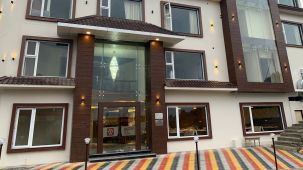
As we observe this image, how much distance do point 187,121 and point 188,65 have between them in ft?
11.2

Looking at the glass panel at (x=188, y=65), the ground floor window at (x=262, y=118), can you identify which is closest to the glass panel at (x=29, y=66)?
the glass panel at (x=188, y=65)

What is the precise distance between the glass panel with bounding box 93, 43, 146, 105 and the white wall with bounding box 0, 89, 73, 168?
160 cm

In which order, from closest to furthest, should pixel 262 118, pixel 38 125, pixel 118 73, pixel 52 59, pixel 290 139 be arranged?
pixel 38 125 < pixel 52 59 < pixel 118 73 < pixel 290 139 < pixel 262 118

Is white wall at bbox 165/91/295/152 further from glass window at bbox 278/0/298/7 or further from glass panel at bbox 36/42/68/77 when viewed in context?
glass window at bbox 278/0/298/7

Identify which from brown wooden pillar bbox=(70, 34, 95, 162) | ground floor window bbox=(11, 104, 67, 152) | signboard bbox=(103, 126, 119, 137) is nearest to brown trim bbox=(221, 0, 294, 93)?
signboard bbox=(103, 126, 119, 137)

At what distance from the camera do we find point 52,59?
35.1ft

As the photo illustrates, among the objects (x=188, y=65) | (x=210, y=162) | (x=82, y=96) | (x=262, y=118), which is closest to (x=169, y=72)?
(x=188, y=65)

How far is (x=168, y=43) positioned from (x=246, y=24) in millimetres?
6069

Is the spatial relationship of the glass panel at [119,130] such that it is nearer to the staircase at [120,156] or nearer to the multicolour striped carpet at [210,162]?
the staircase at [120,156]

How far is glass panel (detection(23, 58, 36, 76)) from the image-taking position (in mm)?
10188

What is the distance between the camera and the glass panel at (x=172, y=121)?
11.8m

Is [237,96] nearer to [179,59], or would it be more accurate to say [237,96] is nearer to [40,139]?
[179,59]

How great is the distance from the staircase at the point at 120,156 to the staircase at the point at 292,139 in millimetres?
7315

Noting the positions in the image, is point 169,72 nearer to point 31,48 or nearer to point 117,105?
point 117,105
